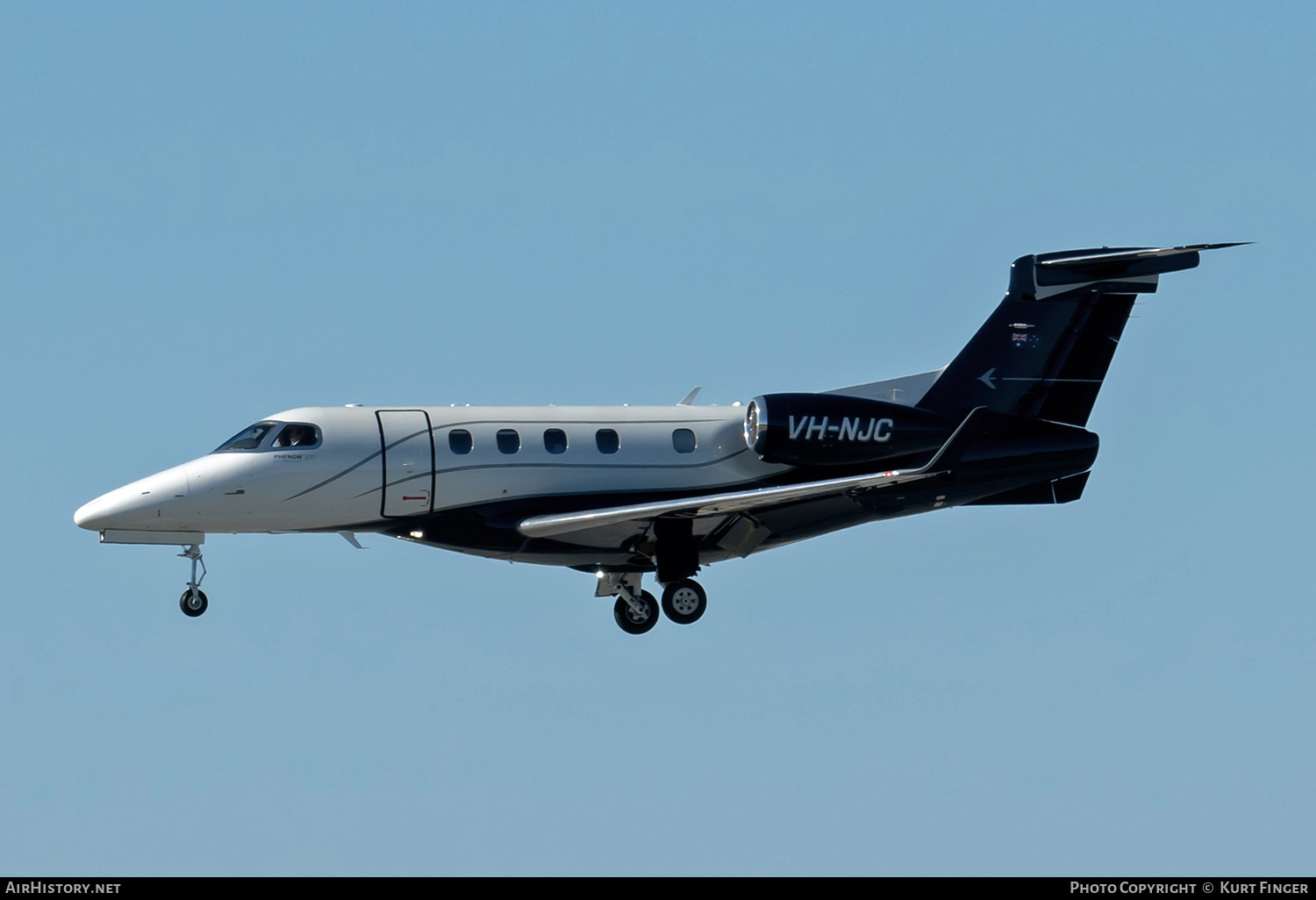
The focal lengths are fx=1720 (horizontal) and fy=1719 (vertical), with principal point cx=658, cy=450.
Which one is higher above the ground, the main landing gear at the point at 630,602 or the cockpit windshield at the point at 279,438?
the cockpit windshield at the point at 279,438

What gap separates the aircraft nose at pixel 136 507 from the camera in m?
30.3

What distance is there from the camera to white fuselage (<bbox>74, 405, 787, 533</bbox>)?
30438mm

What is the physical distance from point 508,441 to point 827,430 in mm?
5863

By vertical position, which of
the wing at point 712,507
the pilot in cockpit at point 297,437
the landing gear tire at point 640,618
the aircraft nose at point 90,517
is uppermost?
the pilot in cockpit at point 297,437

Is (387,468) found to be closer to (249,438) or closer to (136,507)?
(249,438)

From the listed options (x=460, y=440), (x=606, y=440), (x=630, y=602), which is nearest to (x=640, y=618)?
(x=630, y=602)

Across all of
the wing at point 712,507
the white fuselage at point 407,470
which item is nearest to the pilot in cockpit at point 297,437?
the white fuselage at point 407,470

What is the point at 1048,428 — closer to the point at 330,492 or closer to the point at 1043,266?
the point at 1043,266

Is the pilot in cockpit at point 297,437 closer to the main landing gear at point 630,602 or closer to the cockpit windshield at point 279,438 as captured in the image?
the cockpit windshield at point 279,438

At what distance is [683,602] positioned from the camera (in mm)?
31625

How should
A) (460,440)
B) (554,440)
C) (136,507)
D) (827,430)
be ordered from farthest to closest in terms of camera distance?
1. (827,430)
2. (554,440)
3. (460,440)
4. (136,507)

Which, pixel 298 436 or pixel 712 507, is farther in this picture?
pixel 298 436

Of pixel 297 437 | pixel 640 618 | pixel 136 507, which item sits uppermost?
A: pixel 297 437

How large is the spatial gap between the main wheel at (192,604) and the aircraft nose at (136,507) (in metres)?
1.33
